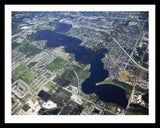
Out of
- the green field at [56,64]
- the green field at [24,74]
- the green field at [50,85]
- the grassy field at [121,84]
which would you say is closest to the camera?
the grassy field at [121,84]

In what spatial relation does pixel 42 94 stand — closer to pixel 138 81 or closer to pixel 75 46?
pixel 75 46

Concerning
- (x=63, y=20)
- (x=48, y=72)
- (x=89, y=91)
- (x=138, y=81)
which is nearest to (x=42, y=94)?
(x=48, y=72)

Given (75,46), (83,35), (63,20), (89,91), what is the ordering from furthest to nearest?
(63,20) < (83,35) < (75,46) < (89,91)

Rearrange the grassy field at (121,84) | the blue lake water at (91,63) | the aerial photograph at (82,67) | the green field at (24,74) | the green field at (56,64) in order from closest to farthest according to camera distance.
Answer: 1. the aerial photograph at (82,67)
2. the blue lake water at (91,63)
3. the grassy field at (121,84)
4. the green field at (24,74)
5. the green field at (56,64)

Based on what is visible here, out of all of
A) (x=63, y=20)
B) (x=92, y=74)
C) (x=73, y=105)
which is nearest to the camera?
(x=73, y=105)

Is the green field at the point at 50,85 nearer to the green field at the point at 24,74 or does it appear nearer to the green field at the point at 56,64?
the green field at the point at 56,64

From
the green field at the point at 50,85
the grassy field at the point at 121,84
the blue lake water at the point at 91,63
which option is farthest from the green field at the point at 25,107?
the grassy field at the point at 121,84

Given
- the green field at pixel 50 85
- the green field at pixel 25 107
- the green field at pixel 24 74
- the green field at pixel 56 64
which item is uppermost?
the green field at pixel 56 64
